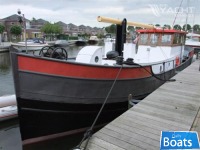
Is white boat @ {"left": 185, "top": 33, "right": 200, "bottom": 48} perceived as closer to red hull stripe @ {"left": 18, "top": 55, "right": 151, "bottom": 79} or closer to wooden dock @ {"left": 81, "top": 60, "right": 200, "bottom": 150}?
wooden dock @ {"left": 81, "top": 60, "right": 200, "bottom": 150}

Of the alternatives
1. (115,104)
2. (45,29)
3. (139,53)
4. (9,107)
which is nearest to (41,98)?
(115,104)

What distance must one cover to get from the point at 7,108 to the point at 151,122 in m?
5.58

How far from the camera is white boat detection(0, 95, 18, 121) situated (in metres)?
7.32

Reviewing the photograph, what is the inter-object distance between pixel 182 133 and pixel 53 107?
12.2 ft

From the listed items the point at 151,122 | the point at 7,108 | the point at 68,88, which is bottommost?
the point at 7,108

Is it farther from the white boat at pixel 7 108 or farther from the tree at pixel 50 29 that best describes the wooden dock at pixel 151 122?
the tree at pixel 50 29

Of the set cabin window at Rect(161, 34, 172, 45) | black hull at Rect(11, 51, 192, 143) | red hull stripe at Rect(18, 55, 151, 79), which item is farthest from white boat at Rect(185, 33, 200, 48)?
red hull stripe at Rect(18, 55, 151, 79)

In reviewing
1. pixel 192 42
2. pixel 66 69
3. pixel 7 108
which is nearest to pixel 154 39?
pixel 66 69

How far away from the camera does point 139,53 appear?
30.4 ft

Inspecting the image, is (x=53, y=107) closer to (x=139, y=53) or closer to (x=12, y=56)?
(x=12, y=56)

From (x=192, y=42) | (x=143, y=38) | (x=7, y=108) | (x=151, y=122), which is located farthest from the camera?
(x=192, y=42)

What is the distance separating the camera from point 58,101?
17.4ft

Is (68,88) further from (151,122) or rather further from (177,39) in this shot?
(177,39)

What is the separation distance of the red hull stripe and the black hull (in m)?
0.12
